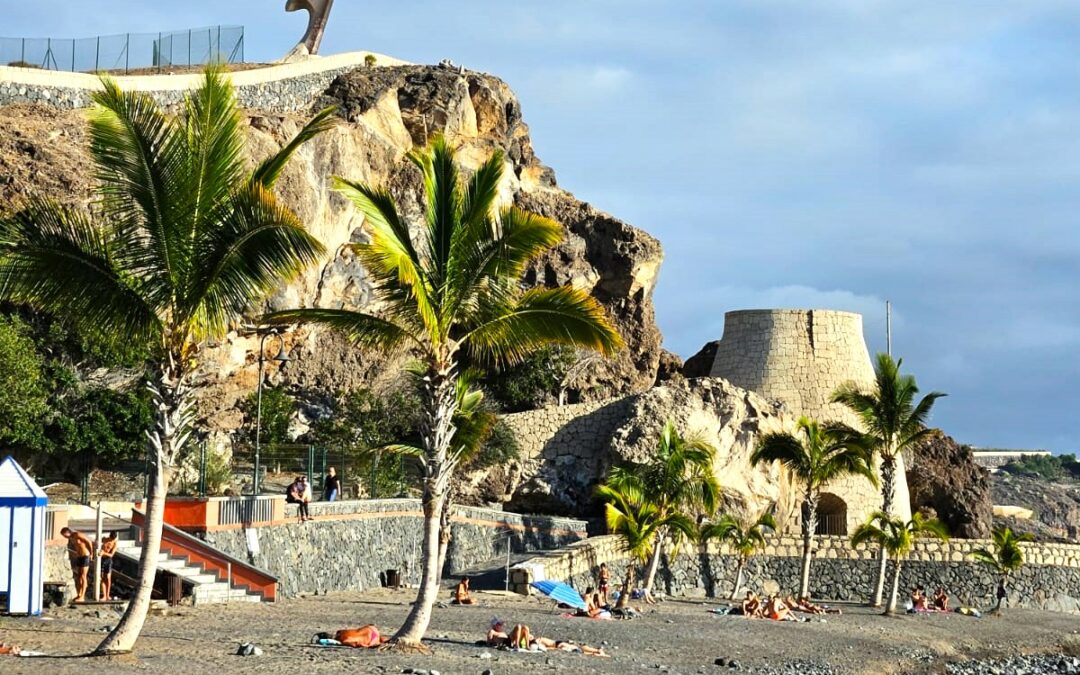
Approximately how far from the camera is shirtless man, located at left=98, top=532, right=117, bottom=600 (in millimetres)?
20062

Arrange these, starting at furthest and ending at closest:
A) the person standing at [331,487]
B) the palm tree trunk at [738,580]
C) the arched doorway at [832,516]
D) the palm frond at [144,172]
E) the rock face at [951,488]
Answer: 1. the rock face at [951,488]
2. the arched doorway at [832,516]
3. the palm tree trunk at [738,580]
4. the person standing at [331,487]
5. the palm frond at [144,172]

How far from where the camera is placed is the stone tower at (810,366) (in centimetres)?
4478

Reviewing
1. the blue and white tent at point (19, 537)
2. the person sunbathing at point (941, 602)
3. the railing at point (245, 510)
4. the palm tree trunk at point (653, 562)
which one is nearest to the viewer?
the blue and white tent at point (19, 537)

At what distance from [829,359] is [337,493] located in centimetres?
2105

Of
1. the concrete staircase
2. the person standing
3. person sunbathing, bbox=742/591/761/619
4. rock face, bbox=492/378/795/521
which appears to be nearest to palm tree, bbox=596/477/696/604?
person sunbathing, bbox=742/591/761/619

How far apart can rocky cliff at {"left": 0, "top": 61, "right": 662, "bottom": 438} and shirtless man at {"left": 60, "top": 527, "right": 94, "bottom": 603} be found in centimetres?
1727

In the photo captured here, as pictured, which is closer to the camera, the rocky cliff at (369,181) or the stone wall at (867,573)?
the stone wall at (867,573)

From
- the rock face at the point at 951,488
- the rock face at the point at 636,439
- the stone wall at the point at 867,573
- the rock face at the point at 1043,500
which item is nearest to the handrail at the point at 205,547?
the stone wall at the point at 867,573

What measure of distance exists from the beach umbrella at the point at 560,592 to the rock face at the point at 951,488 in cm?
2431

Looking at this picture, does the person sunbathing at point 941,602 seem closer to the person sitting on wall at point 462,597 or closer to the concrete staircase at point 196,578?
the person sitting on wall at point 462,597

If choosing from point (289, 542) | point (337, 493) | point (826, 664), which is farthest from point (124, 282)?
point (337, 493)

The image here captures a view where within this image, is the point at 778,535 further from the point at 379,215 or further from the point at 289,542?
the point at 379,215

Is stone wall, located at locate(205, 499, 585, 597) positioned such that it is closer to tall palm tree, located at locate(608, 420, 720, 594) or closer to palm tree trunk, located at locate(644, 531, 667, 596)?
tall palm tree, located at locate(608, 420, 720, 594)

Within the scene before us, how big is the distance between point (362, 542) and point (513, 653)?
10982mm
